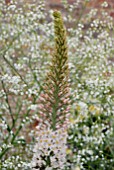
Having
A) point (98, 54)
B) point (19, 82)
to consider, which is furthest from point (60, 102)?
point (98, 54)

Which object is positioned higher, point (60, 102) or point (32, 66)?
point (32, 66)

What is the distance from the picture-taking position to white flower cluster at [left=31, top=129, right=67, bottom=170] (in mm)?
2531

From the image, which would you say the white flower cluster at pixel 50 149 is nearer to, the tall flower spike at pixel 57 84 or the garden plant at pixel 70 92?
the tall flower spike at pixel 57 84

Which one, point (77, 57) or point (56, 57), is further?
point (77, 57)

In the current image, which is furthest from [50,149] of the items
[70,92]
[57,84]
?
[70,92]

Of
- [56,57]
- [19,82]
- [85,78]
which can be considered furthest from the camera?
[85,78]

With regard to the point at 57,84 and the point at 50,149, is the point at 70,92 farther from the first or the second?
the point at 57,84

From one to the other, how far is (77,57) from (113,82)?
557 millimetres

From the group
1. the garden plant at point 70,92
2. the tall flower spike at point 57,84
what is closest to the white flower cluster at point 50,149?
the tall flower spike at point 57,84

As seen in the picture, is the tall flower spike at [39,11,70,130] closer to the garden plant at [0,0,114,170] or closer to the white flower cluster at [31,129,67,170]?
the white flower cluster at [31,129,67,170]

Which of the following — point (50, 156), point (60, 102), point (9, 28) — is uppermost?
point (9, 28)

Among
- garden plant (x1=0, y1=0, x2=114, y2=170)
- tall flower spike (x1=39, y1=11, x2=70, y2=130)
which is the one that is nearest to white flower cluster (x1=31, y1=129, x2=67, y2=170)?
tall flower spike (x1=39, y1=11, x2=70, y2=130)

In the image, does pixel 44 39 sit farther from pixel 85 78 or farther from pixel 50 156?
pixel 50 156

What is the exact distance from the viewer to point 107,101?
368cm
